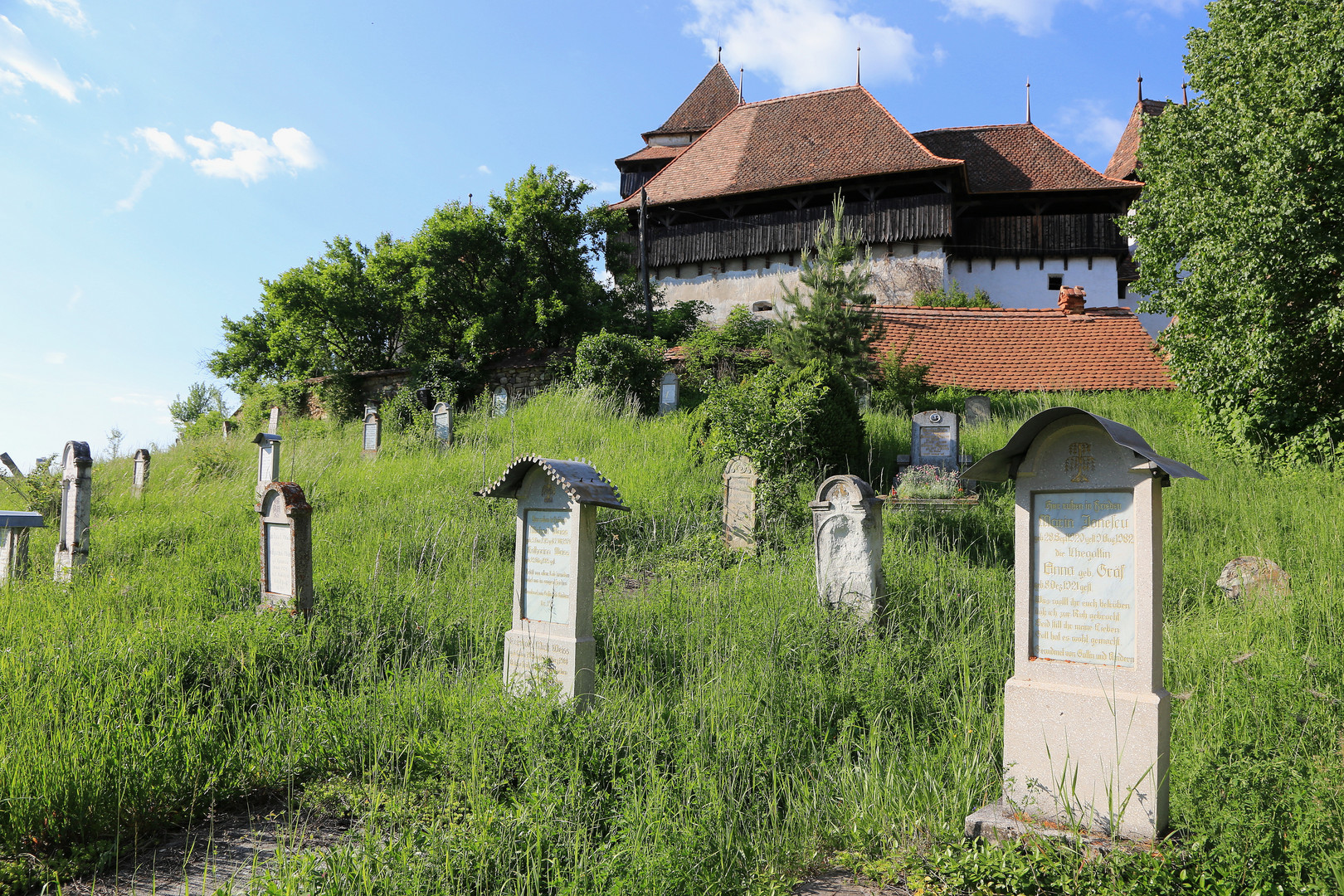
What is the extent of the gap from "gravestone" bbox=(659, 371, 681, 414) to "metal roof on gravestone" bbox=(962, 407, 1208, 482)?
1262cm

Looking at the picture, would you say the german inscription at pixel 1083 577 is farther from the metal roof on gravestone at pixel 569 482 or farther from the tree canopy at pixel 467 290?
the tree canopy at pixel 467 290

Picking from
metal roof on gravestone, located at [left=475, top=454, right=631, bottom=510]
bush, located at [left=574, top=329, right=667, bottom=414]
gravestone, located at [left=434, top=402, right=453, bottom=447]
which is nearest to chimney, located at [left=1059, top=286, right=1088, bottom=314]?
bush, located at [left=574, top=329, right=667, bottom=414]

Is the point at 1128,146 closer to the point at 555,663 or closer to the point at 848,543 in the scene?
the point at 848,543

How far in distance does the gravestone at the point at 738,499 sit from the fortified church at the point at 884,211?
54.5 ft

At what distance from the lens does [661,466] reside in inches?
420

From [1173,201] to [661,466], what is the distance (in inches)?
350

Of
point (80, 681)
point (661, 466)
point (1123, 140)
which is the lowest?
point (80, 681)

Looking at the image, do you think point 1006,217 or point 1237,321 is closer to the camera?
point 1237,321

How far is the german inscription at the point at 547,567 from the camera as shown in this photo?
15.3 ft

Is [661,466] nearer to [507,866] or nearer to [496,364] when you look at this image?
[507,866]

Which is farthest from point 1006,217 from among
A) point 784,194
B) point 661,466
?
point 661,466

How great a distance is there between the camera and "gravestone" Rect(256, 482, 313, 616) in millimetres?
5867

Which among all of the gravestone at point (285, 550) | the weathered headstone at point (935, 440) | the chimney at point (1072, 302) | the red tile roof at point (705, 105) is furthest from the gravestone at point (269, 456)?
the red tile roof at point (705, 105)

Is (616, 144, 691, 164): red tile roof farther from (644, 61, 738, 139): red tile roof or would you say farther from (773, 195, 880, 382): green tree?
(773, 195, 880, 382): green tree
